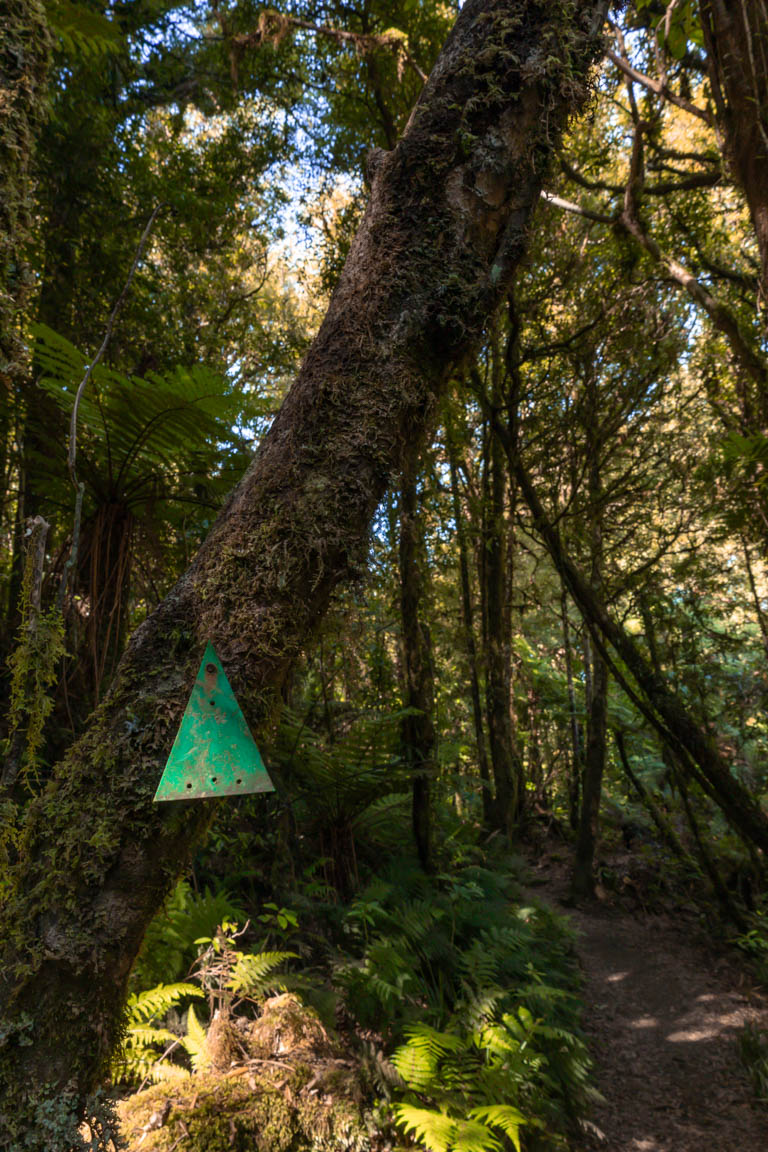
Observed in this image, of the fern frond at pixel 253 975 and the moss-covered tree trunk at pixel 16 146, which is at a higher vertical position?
the moss-covered tree trunk at pixel 16 146

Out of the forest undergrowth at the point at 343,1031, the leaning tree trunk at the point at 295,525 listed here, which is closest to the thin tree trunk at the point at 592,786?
the forest undergrowth at the point at 343,1031

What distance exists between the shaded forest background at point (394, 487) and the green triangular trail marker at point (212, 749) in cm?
24

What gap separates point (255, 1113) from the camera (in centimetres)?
258

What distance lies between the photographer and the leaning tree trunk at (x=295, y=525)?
3.70ft

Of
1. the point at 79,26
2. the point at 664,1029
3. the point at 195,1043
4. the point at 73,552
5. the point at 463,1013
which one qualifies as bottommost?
the point at 664,1029

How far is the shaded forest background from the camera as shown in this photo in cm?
296

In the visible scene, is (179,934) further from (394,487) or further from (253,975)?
(394,487)

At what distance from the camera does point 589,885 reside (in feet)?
28.0

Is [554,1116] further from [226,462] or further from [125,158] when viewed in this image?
[125,158]

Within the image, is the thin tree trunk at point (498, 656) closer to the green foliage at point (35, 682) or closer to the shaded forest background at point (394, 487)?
the shaded forest background at point (394, 487)

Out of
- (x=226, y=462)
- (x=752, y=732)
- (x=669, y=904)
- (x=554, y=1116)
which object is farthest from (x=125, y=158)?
(x=752, y=732)

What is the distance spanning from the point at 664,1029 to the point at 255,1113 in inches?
182

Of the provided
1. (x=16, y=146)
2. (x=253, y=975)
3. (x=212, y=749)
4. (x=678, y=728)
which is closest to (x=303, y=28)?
(x=16, y=146)

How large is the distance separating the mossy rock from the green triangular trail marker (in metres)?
2.00
